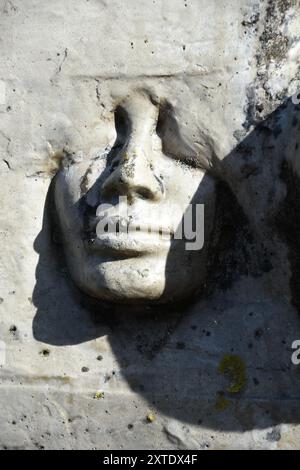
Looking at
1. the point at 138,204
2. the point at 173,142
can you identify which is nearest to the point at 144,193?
the point at 138,204

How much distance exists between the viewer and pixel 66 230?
2.42 m

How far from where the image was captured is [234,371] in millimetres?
2359

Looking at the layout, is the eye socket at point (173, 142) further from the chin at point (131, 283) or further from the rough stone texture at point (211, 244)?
the chin at point (131, 283)

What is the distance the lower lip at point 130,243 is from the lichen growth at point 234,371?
252 mm

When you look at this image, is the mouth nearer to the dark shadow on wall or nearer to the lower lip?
the lower lip

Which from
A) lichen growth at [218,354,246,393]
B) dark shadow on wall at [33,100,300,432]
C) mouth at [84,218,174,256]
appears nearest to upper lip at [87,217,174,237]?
mouth at [84,218,174,256]

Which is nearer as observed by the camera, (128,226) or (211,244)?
(128,226)

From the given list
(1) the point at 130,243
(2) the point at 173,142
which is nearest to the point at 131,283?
(1) the point at 130,243

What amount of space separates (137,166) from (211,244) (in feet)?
0.72

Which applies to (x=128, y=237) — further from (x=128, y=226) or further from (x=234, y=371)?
(x=234, y=371)

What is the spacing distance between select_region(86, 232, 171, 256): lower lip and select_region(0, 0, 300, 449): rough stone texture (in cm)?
15

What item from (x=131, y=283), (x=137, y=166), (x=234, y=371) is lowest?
(x=234, y=371)

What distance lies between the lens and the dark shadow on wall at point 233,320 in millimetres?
2342

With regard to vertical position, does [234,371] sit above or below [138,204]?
below
